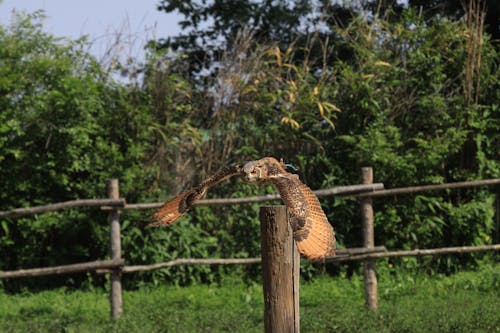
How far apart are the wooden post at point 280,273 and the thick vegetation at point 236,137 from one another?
517 centimetres

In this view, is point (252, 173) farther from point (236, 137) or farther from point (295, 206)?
point (236, 137)

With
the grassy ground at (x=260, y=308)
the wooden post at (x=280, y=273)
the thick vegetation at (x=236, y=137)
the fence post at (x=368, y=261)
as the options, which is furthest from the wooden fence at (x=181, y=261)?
the wooden post at (x=280, y=273)

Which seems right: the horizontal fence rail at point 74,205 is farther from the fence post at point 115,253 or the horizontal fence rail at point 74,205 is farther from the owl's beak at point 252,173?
the owl's beak at point 252,173

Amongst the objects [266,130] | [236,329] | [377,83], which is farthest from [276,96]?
[236,329]

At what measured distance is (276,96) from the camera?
9.00 meters

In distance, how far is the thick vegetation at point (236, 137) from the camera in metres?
8.41

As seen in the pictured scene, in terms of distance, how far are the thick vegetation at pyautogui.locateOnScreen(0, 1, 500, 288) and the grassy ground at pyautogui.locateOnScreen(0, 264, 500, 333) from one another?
0.41 meters

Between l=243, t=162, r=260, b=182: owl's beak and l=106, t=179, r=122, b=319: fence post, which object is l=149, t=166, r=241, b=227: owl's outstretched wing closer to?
l=243, t=162, r=260, b=182: owl's beak

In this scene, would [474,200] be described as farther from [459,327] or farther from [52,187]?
[52,187]

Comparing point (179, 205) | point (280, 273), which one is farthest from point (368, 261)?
point (179, 205)

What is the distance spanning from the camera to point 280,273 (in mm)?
3139

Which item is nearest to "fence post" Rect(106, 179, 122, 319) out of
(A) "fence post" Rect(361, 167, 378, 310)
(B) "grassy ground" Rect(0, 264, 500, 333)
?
(B) "grassy ground" Rect(0, 264, 500, 333)

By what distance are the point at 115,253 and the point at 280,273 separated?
4424mm

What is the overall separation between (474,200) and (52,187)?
4502 mm
